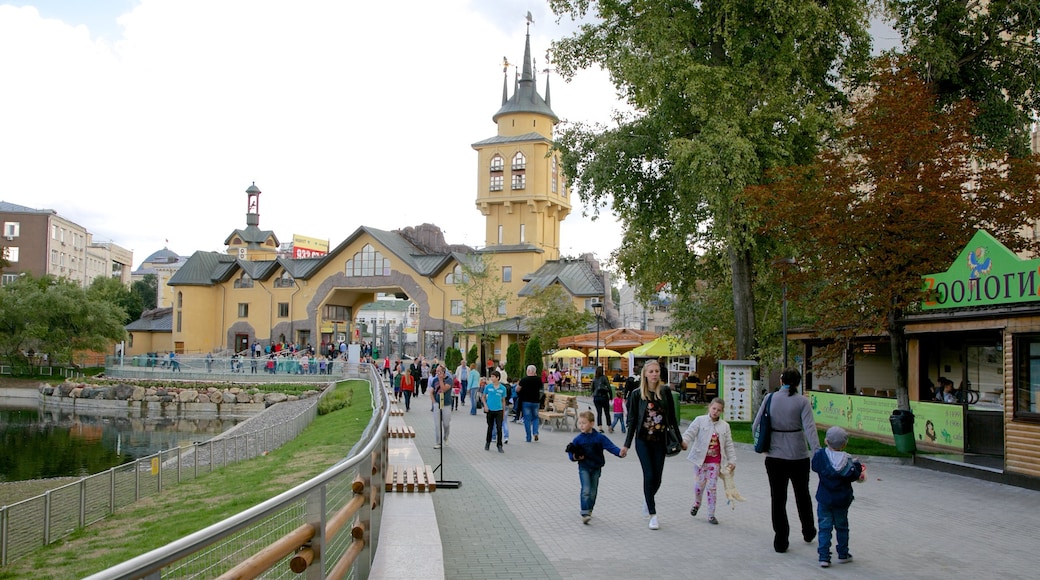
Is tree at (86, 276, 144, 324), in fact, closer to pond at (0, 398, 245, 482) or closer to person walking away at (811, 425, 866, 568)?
pond at (0, 398, 245, 482)

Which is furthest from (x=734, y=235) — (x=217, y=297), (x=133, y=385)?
(x=217, y=297)

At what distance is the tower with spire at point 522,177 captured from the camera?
226 ft

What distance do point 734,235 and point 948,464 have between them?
827 centimetres

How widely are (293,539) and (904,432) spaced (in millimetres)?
15726

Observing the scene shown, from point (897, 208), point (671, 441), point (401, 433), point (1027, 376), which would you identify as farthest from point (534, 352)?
point (671, 441)

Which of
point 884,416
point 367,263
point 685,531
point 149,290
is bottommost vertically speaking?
point 685,531

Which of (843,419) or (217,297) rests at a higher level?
(217,297)

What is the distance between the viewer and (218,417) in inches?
1900

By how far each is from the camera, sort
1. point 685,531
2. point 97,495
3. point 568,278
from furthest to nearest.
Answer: point 568,278 < point 97,495 < point 685,531

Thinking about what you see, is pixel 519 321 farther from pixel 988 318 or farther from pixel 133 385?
pixel 988 318

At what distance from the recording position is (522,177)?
2719 inches

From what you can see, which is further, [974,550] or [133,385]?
[133,385]

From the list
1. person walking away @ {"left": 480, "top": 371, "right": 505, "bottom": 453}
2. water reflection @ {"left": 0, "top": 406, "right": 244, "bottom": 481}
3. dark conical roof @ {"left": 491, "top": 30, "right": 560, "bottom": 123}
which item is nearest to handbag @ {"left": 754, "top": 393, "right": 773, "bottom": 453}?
person walking away @ {"left": 480, "top": 371, "right": 505, "bottom": 453}

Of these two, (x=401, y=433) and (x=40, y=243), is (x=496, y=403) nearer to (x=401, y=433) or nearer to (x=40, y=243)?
(x=401, y=433)
